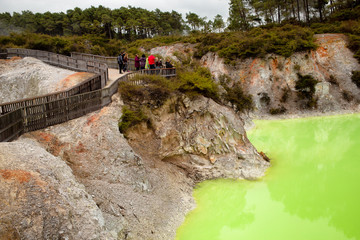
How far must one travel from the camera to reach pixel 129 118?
1577 centimetres

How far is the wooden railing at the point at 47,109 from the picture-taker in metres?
10.7

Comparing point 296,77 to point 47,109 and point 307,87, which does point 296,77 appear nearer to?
point 307,87

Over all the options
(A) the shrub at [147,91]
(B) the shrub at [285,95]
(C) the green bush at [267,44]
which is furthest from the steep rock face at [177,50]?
(A) the shrub at [147,91]

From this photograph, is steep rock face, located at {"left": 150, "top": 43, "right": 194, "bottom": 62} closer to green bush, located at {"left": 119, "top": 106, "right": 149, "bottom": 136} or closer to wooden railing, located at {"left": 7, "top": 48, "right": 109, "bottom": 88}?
wooden railing, located at {"left": 7, "top": 48, "right": 109, "bottom": 88}

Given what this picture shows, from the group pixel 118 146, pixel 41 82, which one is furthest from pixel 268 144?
pixel 41 82

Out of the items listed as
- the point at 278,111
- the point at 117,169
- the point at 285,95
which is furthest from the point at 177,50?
the point at 117,169

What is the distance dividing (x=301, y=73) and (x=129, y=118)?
96.1ft

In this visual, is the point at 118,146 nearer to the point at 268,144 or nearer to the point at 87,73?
the point at 87,73

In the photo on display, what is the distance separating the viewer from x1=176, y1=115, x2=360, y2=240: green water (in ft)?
40.0

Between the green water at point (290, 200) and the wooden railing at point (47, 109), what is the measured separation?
848 centimetres

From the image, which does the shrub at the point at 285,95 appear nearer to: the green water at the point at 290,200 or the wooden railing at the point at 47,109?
the green water at the point at 290,200

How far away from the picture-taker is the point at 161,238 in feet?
36.6

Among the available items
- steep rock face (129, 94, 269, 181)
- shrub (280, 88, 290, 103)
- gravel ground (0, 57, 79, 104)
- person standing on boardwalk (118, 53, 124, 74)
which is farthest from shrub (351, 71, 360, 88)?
gravel ground (0, 57, 79, 104)

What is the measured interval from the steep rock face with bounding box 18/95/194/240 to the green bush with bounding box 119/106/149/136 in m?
0.50
